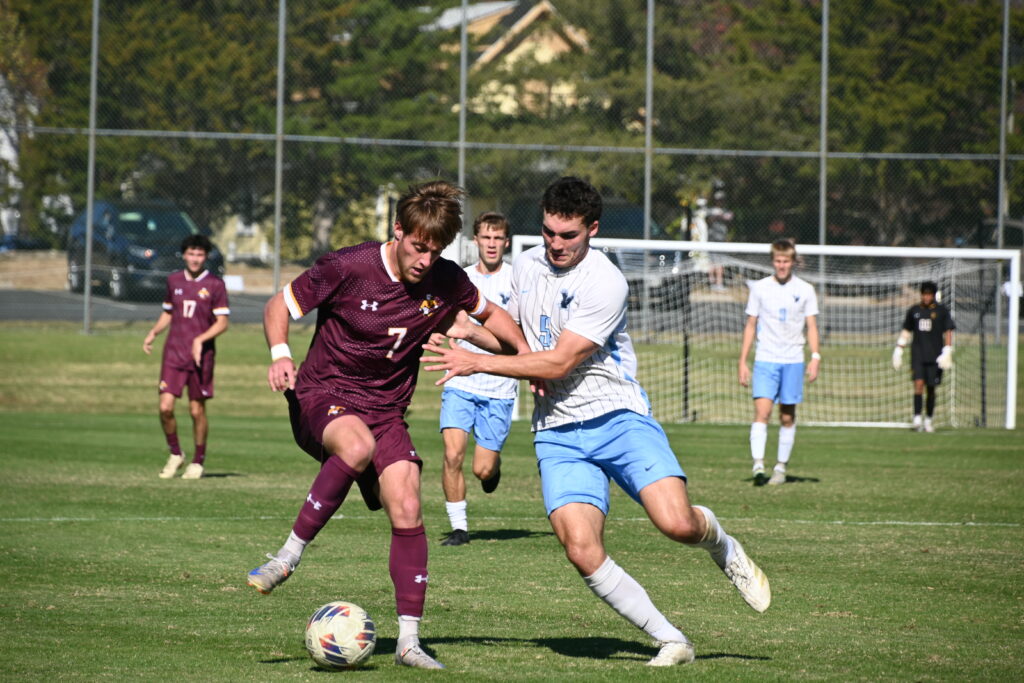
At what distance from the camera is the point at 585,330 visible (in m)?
6.23

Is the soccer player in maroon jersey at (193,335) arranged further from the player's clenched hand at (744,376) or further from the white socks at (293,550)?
the white socks at (293,550)

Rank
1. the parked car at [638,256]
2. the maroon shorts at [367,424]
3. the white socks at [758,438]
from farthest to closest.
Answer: the parked car at [638,256] → the white socks at [758,438] → the maroon shorts at [367,424]

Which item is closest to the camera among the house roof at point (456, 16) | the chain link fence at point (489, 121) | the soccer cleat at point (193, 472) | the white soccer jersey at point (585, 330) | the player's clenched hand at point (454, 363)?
the player's clenched hand at point (454, 363)

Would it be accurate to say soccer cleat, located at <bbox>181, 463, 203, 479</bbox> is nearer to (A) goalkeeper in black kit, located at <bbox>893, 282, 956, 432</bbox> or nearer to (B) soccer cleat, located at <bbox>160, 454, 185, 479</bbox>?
(B) soccer cleat, located at <bbox>160, 454, 185, 479</bbox>

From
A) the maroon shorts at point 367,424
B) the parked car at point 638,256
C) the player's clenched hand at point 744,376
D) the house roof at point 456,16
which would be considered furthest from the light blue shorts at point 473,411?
the house roof at point 456,16

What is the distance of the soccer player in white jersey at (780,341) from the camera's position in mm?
13852

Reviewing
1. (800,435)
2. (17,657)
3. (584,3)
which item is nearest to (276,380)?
(17,657)

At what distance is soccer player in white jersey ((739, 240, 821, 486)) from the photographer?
13.9 metres

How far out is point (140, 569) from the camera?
28.4ft

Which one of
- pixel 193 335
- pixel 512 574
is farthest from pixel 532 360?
pixel 193 335

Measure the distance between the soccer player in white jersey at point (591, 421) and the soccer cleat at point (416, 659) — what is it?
0.79 meters

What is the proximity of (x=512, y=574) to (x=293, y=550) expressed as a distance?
8.79 feet

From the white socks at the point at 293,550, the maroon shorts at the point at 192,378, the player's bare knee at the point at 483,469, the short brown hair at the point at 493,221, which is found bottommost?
the white socks at the point at 293,550

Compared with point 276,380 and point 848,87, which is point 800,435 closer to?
point 848,87
